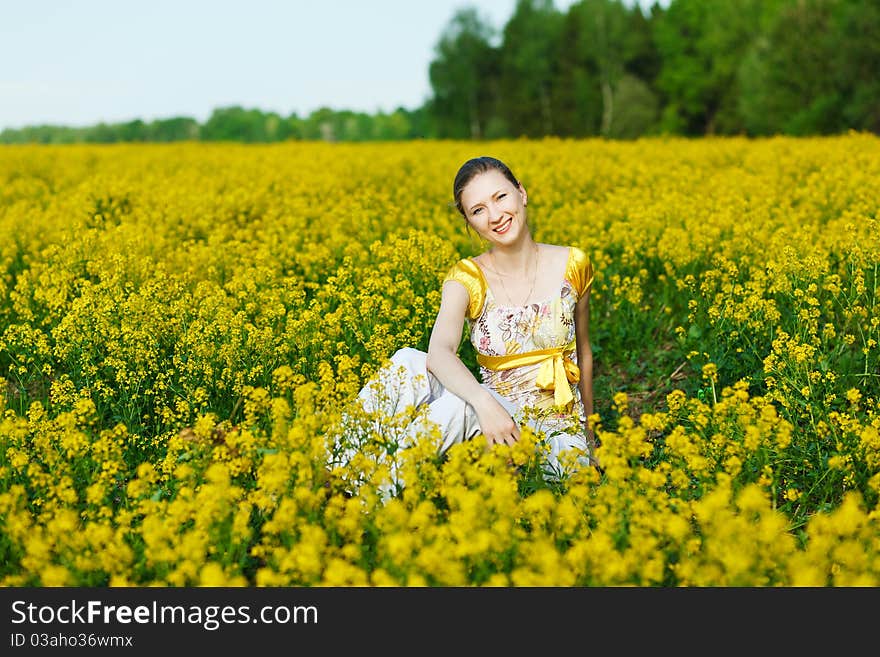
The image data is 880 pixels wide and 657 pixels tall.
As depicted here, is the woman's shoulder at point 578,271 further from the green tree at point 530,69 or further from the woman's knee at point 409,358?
the green tree at point 530,69

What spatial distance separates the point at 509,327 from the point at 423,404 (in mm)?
726

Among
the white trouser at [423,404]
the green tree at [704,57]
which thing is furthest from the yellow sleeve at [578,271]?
the green tree at [704,57]

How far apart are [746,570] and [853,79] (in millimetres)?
33562

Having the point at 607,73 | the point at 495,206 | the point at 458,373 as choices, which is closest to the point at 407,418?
the point at 458,373

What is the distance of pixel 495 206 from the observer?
411 centimetres

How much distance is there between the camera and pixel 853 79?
31562mm

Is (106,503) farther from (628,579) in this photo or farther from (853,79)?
(853,79)

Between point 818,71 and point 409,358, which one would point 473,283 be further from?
point 818,71

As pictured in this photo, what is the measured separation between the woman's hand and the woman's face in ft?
2.87

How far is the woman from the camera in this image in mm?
4008

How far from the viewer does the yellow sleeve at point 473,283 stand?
4.26 meters

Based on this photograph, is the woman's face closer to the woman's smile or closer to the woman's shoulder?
the woman's smile

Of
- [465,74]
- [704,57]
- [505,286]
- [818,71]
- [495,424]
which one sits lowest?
[495,424]

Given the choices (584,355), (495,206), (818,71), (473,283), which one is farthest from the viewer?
(818,71)
